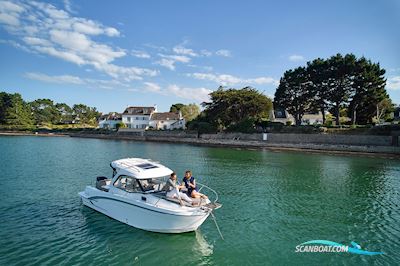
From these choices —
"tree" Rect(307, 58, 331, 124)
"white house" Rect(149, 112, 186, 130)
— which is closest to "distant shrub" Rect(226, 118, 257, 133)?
"tree" Rect(307, 58, 331, 124)

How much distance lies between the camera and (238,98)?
65125 mm

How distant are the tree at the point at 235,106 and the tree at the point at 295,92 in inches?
133

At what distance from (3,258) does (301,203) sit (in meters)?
14.7

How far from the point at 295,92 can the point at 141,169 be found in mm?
57085

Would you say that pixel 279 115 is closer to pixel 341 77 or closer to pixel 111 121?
Result: pixel 341 77

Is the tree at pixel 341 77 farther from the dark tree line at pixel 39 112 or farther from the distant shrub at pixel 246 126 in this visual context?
the dark tree line at pixel 39 112

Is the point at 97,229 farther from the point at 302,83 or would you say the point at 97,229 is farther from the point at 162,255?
the point at 302,83

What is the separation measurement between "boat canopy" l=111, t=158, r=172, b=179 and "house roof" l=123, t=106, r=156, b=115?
82.6 meters

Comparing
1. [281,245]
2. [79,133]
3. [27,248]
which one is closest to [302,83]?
[281,245]

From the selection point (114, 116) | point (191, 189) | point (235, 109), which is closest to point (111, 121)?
point (114, 116)

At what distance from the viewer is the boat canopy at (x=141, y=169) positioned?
38.7 ft

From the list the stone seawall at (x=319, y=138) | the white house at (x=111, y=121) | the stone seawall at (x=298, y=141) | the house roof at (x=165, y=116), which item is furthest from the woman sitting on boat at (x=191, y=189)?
the white house at (x=111, y=121)

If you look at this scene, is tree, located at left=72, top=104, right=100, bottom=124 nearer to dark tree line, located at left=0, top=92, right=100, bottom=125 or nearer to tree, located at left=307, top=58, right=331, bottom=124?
dark tree line, located at left=0, top=92, right=100, bottom=125

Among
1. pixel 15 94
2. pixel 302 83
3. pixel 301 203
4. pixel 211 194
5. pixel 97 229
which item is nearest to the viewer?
pixel 97 229
